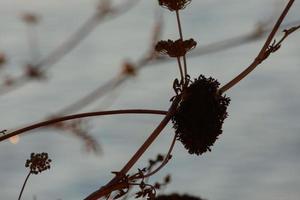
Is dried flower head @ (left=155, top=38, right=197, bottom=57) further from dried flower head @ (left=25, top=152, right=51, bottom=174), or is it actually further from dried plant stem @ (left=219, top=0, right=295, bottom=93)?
dried flower head @ (left=25, top=152, right=51, bottom=174)

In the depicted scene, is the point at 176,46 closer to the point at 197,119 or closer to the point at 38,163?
the point at 197,119

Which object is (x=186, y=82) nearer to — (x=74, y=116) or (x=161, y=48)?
(x=161, y=48)

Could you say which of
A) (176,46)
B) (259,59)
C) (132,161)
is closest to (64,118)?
(132,161)

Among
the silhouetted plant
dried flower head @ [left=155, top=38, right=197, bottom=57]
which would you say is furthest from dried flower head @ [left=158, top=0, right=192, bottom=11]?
the silhouetted plant

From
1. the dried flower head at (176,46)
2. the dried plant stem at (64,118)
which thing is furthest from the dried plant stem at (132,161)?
the dried flower head at (176,46)

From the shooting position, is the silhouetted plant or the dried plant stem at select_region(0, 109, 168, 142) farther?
the silhouetted plant

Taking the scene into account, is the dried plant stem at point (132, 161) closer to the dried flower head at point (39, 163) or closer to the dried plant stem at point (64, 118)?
the dried plant stem at point (64, 118)
